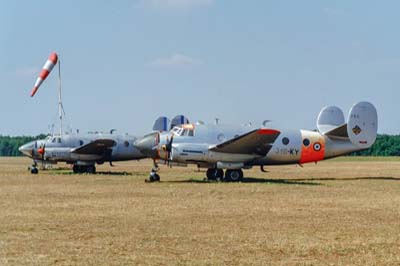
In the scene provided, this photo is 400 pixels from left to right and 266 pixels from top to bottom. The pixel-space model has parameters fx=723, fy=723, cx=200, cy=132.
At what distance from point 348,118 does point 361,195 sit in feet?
37.9

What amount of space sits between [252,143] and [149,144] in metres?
4.58

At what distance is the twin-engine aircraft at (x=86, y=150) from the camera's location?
4291 cm

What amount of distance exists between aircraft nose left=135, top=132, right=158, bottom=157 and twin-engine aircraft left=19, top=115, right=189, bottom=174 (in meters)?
9.93

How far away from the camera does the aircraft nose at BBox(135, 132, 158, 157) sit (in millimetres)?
32062

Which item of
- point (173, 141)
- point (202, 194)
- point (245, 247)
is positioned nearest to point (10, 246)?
point (245, 247)

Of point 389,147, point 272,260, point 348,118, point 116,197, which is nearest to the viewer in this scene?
point 272,260

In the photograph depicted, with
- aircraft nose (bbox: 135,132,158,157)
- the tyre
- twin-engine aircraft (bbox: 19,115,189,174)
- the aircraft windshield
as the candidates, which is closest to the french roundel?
the tyre

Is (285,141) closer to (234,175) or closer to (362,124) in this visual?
(234,175)

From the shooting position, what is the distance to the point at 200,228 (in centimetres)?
1416

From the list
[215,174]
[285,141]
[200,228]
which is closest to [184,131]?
[215,174]

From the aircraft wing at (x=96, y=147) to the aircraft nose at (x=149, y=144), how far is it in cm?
1007

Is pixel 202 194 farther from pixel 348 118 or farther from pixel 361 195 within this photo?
pixel 348 118

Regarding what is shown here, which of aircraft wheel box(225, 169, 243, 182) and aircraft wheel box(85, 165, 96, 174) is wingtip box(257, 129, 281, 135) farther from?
aircraft wheel box(85, 165, 96, 174)

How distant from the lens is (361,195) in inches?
904
